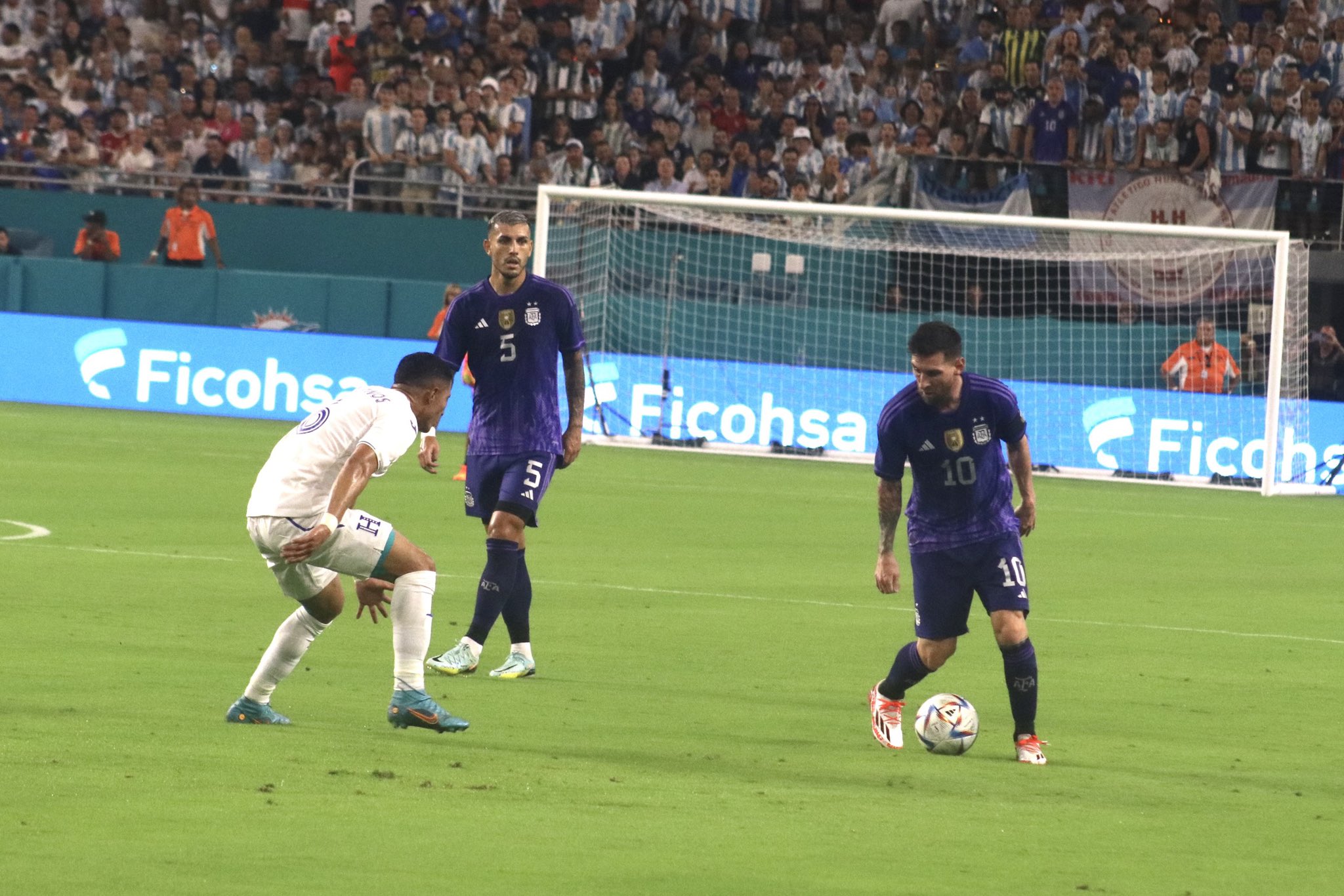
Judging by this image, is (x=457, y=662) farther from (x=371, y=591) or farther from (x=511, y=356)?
(x=371, y=591)

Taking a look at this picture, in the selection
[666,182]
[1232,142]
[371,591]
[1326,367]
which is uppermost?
[1232,142]

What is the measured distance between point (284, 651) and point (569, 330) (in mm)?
2685

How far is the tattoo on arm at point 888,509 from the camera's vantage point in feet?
26.8

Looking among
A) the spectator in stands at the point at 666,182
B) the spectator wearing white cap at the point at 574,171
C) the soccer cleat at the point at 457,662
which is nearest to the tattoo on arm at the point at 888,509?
the soccer cleat at the point at 457,662

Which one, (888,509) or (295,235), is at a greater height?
(295,235)

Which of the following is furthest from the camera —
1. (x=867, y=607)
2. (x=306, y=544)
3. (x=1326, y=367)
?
(x=1326, y=367)

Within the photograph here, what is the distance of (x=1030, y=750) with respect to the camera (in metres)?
7.91

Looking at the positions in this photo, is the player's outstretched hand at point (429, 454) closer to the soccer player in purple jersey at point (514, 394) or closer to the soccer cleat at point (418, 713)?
the soccer player in purple jersey at point (514, 394)

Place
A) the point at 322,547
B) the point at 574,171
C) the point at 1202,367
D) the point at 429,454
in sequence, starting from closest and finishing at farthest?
the point at 322,547
the point at 429,454
the point at 1202,367
the point at 574,171

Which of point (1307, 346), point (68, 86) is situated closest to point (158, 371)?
point (68, 86)

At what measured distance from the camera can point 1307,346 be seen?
76.0 feet

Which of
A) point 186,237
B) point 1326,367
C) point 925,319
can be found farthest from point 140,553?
point 1326,367

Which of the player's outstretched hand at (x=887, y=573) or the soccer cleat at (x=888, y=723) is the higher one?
the player's outstretched hand at (x=887, y=573)

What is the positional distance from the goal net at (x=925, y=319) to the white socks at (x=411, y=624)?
45.2 feet
